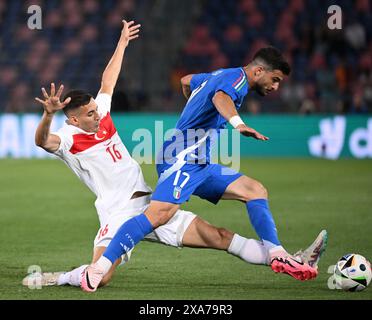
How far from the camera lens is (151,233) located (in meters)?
7.02

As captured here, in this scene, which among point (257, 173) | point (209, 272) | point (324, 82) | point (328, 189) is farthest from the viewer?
point (324, 82)

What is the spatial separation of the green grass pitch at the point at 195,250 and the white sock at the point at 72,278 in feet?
0.18

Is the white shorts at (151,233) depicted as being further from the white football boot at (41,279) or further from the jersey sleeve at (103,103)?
the jersey sleeve at (103,103)

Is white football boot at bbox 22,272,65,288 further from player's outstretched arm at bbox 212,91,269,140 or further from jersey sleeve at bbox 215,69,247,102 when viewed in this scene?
jersey sleeve at bbox 215,69,247,102

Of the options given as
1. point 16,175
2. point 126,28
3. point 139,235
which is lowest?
point 16,175

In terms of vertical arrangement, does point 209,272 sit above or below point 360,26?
below

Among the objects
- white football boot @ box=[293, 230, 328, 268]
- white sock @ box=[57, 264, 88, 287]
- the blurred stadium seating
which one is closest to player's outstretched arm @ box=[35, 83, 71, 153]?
white sock @ box=[57, 264, 88, 287]

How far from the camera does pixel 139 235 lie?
261 inches

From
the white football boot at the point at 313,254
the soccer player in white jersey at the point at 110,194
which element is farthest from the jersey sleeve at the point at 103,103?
the white football boot at the point at 313,254

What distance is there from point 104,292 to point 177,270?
4.02 feet

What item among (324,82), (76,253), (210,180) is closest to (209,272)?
(210,180)

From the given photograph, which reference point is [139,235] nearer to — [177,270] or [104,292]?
[104,292]

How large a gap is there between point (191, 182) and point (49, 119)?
3.93ft

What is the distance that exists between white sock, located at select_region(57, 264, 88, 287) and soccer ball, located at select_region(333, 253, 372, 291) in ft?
6.36
